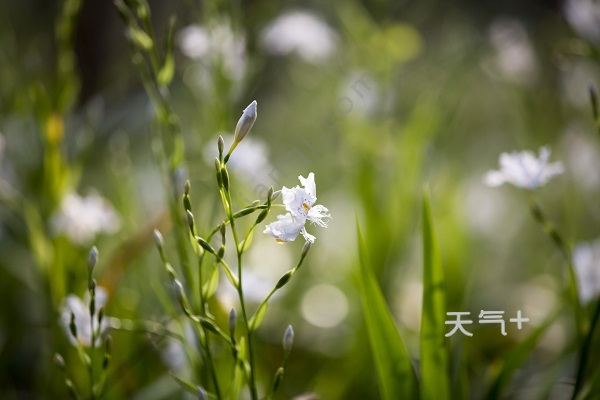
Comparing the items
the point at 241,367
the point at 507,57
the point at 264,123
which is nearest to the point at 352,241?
the point at 507,57

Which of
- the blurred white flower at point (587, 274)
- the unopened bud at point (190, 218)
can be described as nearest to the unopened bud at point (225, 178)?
the unopened bud at point (190, 218)

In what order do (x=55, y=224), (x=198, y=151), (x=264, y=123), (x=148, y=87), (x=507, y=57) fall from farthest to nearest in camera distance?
(x=264, y=123) → (x=507, y=57) → (x=198, y=151) → (x=55, y=224) → (x=148, y=87)

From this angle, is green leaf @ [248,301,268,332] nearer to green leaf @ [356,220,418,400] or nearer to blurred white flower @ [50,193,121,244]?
green leaf @ [356,220,418,400]

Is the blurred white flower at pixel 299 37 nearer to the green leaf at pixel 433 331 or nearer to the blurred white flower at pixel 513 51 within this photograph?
the blurred white flower at pixel 513 51

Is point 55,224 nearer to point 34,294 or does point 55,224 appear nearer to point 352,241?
point 34,294

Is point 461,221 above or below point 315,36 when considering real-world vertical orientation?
below

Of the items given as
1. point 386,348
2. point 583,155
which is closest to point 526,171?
point 386,348

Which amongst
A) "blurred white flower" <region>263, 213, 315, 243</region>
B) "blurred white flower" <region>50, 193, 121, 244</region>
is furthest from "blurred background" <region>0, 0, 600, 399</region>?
"blurred white flower" <region>263, 213, 315, 243</region>
